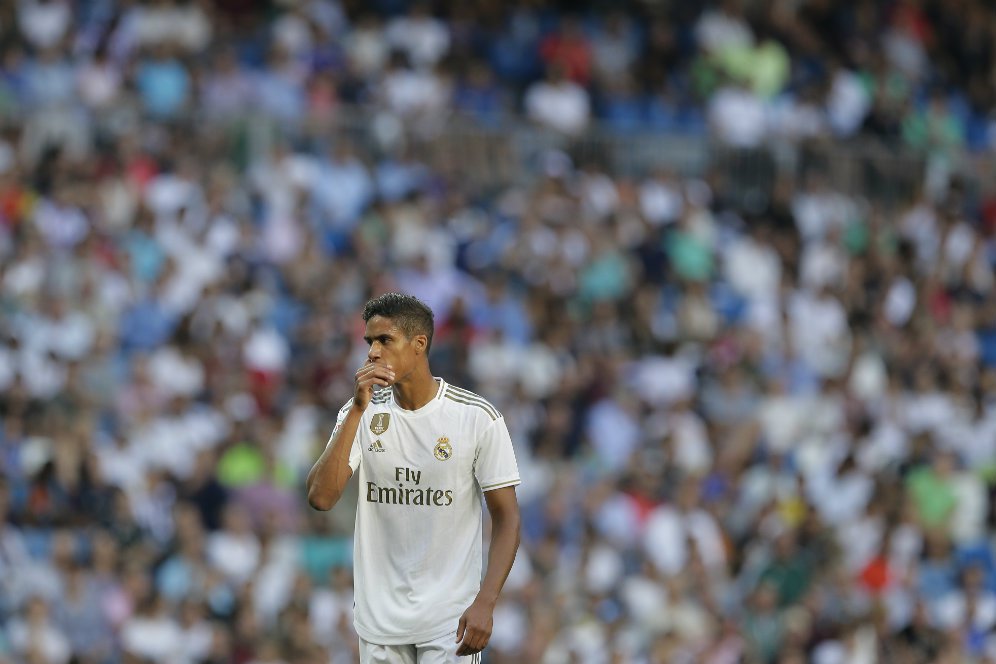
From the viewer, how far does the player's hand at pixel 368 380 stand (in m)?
7.70

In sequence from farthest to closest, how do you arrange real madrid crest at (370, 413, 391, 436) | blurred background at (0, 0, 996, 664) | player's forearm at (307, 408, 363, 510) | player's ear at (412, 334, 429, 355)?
blurred background at (0, 0, 996, 664)
real madrid crest at (370, 413, 391, 436)
player's ear at (412, 334, 429, 355)
player's forearm at (307, 408, 363, 510)

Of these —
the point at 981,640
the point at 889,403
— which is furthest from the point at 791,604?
the point at 889,403

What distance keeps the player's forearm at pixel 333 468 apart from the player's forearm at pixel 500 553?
0.67 meters

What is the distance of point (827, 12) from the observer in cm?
2342

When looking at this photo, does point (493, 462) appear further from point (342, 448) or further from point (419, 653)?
point (419, 653)

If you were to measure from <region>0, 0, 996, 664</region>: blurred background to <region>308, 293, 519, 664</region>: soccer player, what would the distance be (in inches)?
223

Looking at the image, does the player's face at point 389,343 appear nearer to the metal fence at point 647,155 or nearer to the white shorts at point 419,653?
the white shorts at point 419,653

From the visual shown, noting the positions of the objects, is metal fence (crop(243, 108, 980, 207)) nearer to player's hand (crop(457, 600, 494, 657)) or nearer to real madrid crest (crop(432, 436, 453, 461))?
real madrid crest (crop(432, 436, 453, 461))

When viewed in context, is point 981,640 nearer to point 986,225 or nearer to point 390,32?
point 986,225

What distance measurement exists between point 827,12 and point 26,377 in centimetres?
1164

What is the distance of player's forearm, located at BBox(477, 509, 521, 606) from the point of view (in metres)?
7.80

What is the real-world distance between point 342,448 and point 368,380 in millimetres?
355

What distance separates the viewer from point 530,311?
59.5ft

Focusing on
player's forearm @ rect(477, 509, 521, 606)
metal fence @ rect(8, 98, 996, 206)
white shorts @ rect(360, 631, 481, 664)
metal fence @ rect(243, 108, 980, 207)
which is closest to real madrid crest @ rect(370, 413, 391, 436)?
player's forearm @ rect(477, 509, 521, 606)
